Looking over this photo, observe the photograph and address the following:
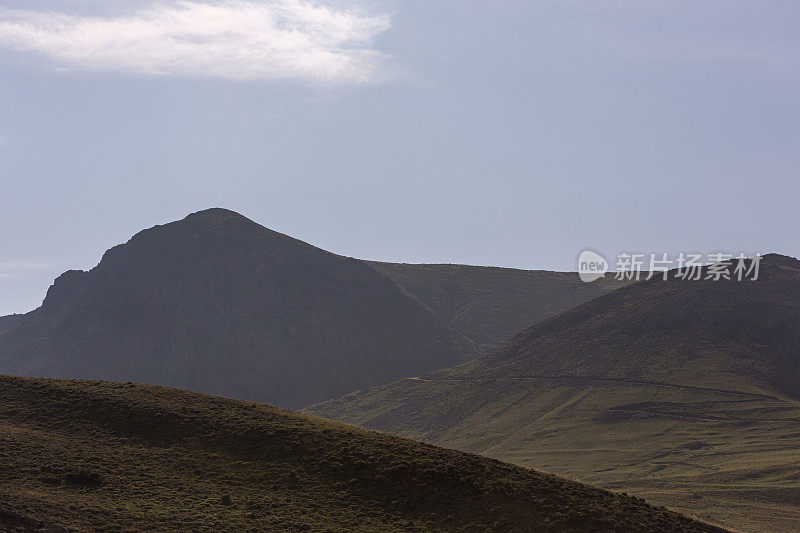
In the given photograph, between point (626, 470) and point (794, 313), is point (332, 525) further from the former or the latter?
point (794, 313)

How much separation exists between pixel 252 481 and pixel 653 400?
101823 mm

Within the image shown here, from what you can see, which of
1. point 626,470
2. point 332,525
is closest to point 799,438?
point 626,470

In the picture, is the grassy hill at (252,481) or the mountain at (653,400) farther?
the mountain at (653,400)

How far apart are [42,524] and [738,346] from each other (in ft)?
453

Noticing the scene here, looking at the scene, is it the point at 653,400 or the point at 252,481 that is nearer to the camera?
the point at 252,481

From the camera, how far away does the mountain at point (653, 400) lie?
95.4 m

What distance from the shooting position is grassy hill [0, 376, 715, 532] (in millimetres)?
39094

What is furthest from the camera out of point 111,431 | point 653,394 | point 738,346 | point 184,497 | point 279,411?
point 738,346

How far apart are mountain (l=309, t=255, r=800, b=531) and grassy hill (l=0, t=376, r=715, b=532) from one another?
43641 millimetres

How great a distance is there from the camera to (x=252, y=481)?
1766 inches

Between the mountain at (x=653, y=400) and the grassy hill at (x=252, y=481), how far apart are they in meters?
43.6

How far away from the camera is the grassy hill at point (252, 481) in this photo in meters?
39.1

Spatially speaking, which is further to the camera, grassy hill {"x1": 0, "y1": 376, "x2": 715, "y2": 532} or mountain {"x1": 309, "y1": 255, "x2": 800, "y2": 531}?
mountain {"x1": 309, "y1": 255, "x2": 800, "y2": 531}

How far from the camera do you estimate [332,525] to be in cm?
3944
